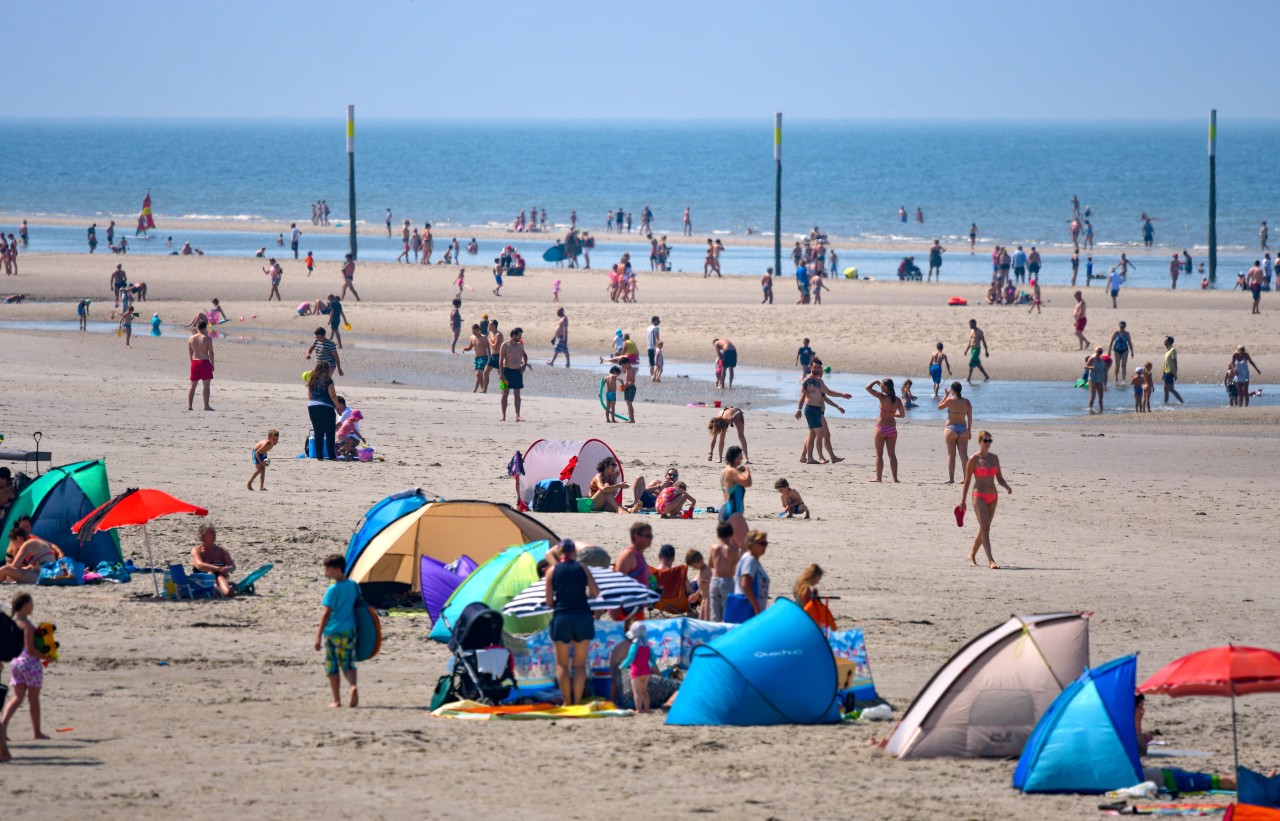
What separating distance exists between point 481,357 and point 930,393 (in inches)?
346

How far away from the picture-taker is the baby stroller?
1074cm

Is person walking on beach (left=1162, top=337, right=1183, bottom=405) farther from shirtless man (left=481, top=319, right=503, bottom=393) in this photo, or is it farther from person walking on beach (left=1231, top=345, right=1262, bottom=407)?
shirtless man (left=481, top=319, right=503, bottom=393)

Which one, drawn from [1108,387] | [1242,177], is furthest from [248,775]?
[1242,177]

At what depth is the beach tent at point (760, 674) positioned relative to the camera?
1028 cm

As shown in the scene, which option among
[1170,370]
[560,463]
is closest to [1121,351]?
[1170,370]

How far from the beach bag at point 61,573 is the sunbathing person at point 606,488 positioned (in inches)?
223

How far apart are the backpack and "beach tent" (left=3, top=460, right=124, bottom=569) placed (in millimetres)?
5121

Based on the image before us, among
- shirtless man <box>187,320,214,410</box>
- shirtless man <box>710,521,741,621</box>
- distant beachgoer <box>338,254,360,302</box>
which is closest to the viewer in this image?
shirtless man <box>710,521,741,621</box>

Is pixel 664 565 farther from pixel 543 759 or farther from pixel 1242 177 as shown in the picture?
pixel 1242 177

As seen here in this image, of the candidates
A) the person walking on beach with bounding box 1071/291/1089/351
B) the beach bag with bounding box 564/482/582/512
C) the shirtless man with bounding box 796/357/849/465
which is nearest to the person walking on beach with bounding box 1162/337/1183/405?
the person walking on beach with bounding box 1071/291/1089/351

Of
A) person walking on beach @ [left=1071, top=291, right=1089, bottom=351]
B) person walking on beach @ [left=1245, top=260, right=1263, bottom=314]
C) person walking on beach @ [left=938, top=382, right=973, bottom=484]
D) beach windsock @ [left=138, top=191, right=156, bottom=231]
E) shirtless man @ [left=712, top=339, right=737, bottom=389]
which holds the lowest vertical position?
person walking on beach @ [left=938, top=382, right=973, bottom=484]

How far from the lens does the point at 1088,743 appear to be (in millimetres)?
9211

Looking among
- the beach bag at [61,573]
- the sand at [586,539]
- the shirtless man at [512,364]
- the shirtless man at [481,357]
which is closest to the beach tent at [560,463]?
the sand at [586,539]

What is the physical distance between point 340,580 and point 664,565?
2.95 m
